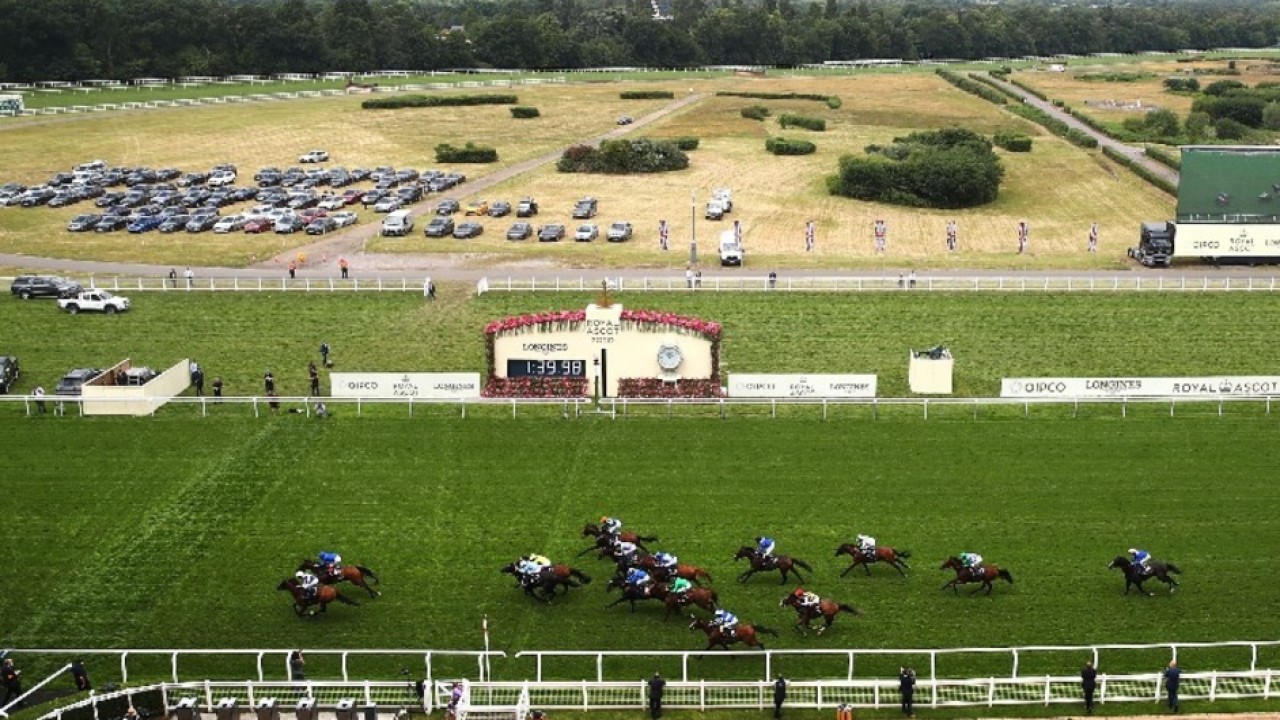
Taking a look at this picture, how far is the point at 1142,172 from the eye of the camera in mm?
91000

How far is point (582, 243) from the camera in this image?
233ft

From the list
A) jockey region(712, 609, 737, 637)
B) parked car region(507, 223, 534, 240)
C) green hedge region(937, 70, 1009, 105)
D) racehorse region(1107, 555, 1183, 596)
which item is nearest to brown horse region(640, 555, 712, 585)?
jockey region(712, 609, 737, 637)

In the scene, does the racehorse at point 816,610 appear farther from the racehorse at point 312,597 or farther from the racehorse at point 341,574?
the racehorse at point 312,597

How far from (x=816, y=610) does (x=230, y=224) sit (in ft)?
189

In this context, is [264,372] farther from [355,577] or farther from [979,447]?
[979,447]

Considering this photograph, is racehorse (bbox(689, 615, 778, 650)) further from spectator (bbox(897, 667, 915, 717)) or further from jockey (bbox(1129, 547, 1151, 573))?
jockey (bbox(1129, 547, 1151, 573))

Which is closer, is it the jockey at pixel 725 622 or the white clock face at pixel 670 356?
the jockey at pixel 725 622

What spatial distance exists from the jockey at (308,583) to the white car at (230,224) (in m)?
52.3

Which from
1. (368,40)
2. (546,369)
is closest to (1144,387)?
(546,369)

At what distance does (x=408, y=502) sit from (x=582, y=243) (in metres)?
39.0

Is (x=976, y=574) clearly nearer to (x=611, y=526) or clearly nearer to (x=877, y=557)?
(x=877, y=557)

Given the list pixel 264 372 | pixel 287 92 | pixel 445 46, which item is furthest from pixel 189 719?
pixel 445 46

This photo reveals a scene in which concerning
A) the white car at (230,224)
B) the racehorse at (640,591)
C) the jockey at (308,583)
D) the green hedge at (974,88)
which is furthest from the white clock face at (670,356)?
the green hedge at (974,88)

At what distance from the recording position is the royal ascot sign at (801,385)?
135ft
